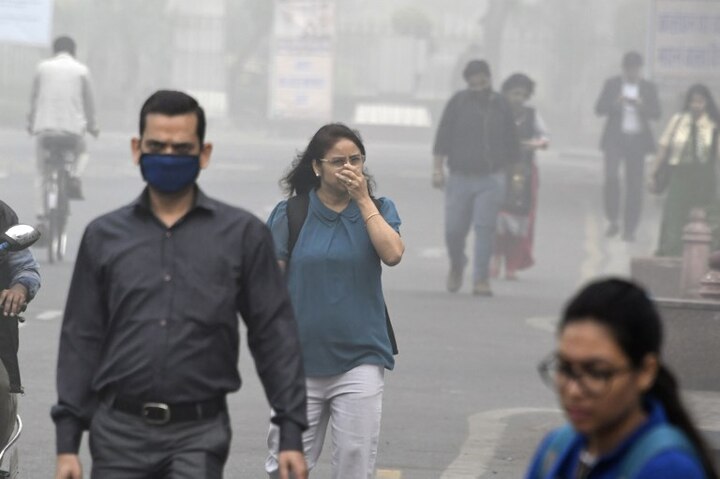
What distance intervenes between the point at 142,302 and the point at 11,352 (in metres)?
1.82

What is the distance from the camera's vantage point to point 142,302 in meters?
5.41

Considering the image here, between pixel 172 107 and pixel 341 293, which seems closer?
pixel 172 107

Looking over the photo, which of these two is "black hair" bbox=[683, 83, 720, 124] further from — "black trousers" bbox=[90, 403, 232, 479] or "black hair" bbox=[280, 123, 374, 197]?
"black trousers" bbox=[90, 403, 232, 479]

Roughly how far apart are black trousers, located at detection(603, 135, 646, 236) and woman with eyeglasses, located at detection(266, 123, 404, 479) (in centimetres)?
1568

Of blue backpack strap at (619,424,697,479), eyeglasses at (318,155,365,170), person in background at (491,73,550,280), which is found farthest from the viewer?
person in background at (491,73,550,280)

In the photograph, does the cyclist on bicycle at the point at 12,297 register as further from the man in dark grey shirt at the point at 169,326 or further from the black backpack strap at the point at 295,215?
the man in dark grey shirt at the point at 169,326

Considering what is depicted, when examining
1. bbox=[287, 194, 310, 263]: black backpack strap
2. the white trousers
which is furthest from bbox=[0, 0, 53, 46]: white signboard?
the white trousers

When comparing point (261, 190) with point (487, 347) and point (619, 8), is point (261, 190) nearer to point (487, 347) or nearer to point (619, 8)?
point (487, 347)

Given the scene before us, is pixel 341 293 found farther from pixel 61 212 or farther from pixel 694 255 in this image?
pixel 61 212

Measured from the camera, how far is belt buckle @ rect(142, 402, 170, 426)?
5.35 meters

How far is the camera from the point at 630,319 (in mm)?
3854

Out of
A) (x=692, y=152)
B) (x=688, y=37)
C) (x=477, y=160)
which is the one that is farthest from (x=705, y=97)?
(x=688, y=37)

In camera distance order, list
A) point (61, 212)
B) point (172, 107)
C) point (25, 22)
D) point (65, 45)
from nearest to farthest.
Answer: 1. point (172, 107)
2. point (61, 212)
3. point (65, 45)
4. point (25, 22)

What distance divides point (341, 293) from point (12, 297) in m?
1.12
